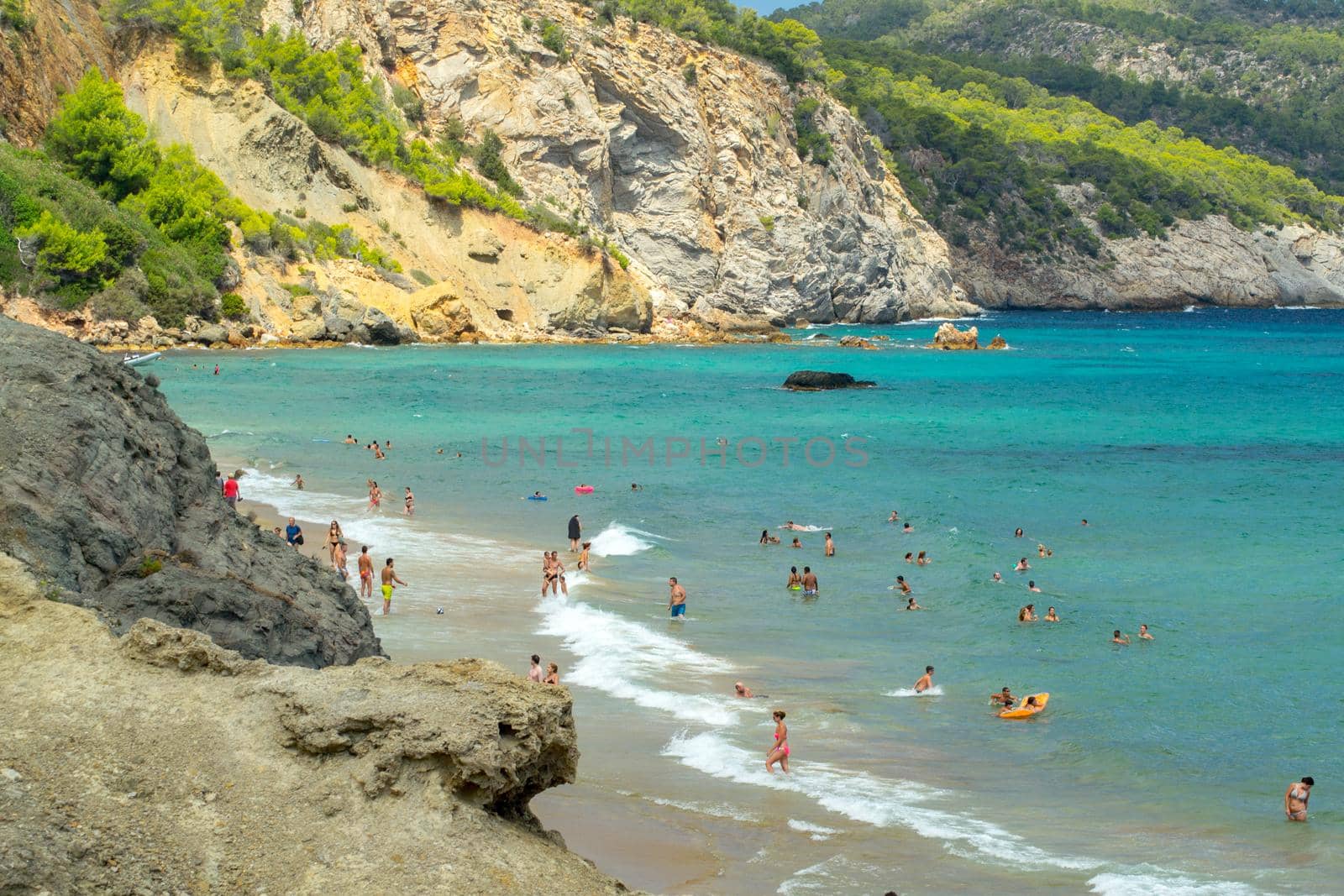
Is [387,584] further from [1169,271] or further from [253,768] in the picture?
[1169,271]

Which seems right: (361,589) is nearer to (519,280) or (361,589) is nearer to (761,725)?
(761,725)

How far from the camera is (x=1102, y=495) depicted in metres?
32.3

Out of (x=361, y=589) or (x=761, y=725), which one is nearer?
(x=761, y=725)

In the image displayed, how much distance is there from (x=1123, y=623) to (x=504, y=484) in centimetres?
1614

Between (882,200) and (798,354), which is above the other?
(882,200)

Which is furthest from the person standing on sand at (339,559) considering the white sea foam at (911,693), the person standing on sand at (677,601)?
the white sea foam at (911,693)

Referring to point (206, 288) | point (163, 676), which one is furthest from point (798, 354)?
point (163, 676)

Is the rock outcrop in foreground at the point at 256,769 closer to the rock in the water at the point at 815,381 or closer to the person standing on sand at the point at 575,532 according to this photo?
the person standing on sand at the point at 575,532

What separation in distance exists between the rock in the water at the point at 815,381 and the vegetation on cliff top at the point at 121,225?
911 inches

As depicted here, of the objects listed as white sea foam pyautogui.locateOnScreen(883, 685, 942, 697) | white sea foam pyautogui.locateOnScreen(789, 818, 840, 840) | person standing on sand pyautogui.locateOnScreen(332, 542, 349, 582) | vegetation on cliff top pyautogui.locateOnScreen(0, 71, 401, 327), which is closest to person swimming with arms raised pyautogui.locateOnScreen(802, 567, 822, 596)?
white sea foam pyautogui.locateOnScreen(883, 685, 942, 697)

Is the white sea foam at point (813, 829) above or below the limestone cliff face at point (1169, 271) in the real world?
below

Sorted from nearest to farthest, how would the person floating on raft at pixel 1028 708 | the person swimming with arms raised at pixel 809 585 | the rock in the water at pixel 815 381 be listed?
the person floating on raft at pixel 1028 708 < the person swimming with arms raised at pixel 809 585 < the rock in the water at pixel 815 381

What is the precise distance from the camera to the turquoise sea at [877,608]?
11602mm

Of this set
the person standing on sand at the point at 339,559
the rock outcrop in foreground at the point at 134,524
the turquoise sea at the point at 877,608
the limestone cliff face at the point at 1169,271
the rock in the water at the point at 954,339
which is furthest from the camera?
the limestone cliff face at the point at 1169,271
